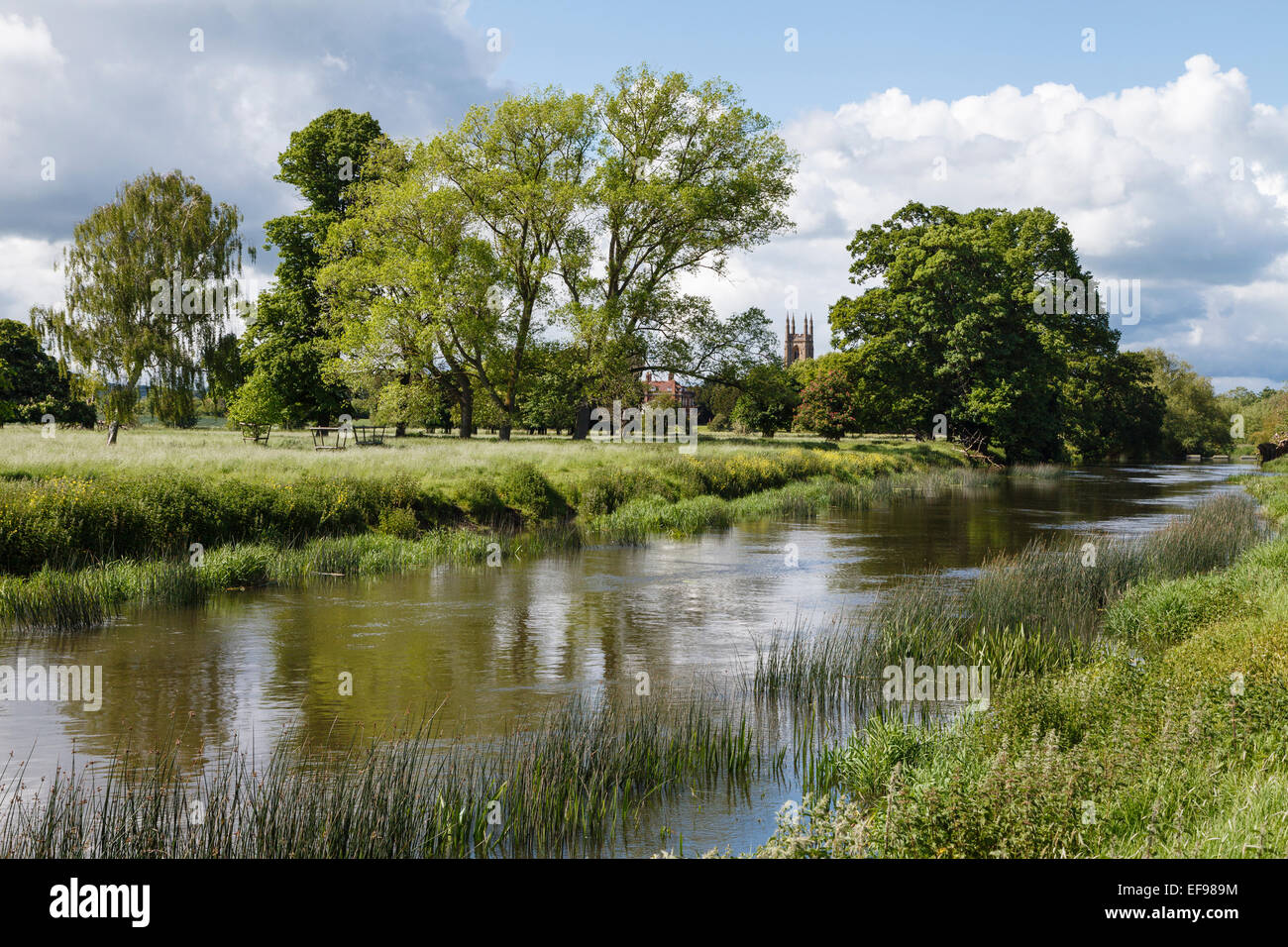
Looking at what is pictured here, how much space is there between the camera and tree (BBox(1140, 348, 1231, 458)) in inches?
3720

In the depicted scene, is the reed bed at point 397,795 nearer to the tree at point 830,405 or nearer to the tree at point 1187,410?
the tree at point 830,405

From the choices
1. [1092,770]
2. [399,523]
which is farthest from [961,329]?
[1092,770]

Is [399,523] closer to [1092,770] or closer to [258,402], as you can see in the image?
[1092,770]

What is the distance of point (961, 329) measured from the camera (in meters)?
55.8

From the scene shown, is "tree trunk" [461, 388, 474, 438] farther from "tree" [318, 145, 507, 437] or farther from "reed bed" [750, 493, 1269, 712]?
"reed bed" [750, 493, 1269, 712]

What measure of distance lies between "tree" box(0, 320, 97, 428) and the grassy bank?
212ft

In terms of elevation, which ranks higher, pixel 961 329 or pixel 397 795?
pixel 961 329

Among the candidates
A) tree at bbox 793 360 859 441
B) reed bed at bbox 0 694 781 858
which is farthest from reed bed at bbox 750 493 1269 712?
tree at bbox 793 360 859 441

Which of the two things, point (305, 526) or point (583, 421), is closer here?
point (305, 526)

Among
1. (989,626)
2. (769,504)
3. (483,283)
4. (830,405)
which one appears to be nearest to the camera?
(989,626)

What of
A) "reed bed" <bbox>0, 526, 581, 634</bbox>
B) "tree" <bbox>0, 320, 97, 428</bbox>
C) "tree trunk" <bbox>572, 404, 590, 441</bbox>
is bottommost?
"reed bed" <bbox>0, 526, 581, 634</bbox>

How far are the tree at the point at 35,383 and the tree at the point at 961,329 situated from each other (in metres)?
49.7

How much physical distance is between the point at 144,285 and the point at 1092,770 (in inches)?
1506
